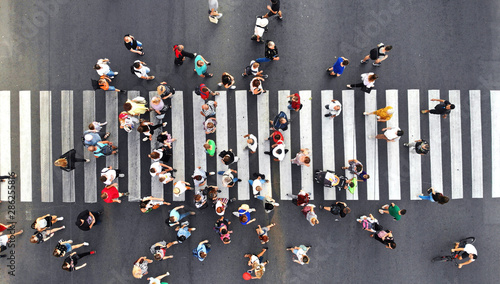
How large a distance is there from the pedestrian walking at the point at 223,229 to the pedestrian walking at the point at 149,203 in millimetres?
1897

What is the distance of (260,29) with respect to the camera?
8.49 m

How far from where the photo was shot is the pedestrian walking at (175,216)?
7.79 meters

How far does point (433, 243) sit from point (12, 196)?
574 inches

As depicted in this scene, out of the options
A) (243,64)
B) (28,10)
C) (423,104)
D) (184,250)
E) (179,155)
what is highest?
(28,10)

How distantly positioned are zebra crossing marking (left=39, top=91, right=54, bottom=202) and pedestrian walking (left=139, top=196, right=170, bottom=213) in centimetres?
361

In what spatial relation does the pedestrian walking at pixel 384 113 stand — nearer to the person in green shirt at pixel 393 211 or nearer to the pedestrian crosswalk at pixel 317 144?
the pedestrian crosswalk at pixel 317 144

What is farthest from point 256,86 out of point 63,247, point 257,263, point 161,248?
point 63,247

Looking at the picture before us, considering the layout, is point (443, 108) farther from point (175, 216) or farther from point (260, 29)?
point (175, 216)

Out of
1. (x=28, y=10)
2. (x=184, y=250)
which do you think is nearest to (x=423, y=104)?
(x=184, y=250)

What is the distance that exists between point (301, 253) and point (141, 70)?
7.60m

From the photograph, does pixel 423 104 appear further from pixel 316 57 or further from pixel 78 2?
pixel 78 2

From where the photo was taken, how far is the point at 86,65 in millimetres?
9195

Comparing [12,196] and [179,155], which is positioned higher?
[179,155]

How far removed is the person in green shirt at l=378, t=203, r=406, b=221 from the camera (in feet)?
26.3
